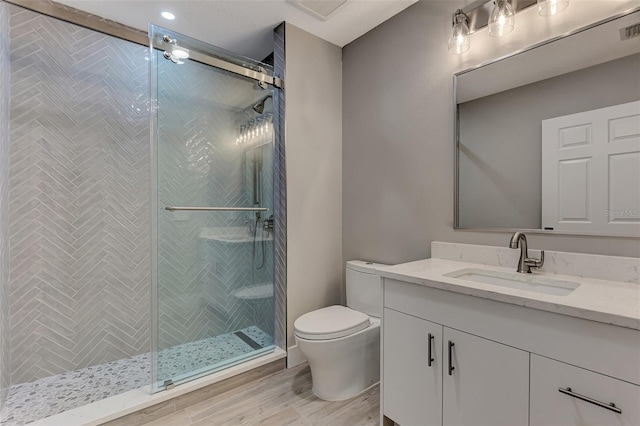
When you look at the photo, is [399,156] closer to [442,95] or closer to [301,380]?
[442,95]

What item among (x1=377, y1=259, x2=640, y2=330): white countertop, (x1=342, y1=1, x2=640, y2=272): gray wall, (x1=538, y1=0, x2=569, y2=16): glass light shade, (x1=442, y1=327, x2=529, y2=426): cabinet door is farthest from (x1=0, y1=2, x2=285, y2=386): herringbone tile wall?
(x1=538, y1=0, x2=569, y2=16): glass light shade

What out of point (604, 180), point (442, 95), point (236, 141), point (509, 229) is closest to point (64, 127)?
point (236, 141)

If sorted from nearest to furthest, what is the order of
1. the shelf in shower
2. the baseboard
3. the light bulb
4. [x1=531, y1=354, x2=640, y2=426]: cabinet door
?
[x1=531, y1=354, x2=640, y2=426]: cabinet door, the light bulb, the baseboard, the shelf in shower

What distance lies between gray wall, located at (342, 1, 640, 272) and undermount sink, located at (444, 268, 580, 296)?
22 centimetres

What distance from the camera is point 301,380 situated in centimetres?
198

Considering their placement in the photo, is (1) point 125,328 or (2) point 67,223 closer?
(2) point 67,223

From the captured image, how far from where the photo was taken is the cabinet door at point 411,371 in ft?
4.19

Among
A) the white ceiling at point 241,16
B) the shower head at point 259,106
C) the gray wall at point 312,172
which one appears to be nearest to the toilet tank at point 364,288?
the gray wall at point 312,172

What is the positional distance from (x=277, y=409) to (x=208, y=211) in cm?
133

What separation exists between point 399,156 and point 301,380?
169 cm

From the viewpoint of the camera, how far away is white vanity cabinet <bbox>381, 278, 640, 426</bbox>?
864mm

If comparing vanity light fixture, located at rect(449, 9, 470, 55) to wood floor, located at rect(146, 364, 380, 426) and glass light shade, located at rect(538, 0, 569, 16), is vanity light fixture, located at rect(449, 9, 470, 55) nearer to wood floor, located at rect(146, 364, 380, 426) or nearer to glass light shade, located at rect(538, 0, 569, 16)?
glass light shade, located at rect(538, 0, 569, 16)

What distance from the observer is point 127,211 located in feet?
7.47

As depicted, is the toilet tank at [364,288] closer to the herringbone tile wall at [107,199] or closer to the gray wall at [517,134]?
the herringbone tile wall at [107,199]
